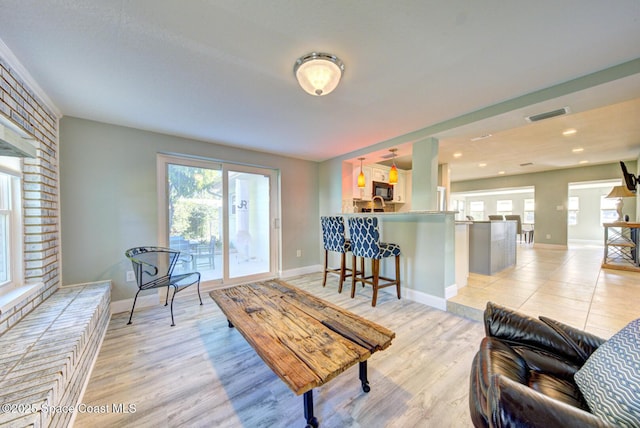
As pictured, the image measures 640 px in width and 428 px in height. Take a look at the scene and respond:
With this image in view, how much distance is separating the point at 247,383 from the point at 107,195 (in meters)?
2.73

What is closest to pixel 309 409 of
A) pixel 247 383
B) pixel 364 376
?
pixel 364 376

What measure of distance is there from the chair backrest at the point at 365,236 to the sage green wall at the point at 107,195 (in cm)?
250

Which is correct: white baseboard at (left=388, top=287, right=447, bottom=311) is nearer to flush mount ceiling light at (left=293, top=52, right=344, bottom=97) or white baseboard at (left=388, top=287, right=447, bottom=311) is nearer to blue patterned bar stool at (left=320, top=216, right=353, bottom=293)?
blue patterned bar stool at (left=320, top=216, right=353, bottom=293)

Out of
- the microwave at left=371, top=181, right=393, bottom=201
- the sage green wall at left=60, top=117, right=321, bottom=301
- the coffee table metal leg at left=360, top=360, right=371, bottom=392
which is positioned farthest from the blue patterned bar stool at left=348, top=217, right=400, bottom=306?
the sage green wall at left=60, top=117, right=321, bottom=301

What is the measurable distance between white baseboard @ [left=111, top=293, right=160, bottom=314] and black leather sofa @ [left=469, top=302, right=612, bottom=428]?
137 inches

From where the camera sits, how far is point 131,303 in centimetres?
288

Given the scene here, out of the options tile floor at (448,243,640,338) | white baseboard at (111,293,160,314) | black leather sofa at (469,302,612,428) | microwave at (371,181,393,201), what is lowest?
white baseboard at (111,293,160,314)

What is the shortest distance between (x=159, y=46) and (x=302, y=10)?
100cm

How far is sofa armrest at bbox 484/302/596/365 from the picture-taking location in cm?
115

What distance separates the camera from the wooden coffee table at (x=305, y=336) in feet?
3.74

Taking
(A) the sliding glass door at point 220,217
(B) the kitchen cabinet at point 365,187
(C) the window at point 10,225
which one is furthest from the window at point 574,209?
(C) the window at point 10,225

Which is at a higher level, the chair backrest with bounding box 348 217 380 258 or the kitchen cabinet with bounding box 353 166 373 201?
the kitchen cabinet with bounding box 353 166 373 201

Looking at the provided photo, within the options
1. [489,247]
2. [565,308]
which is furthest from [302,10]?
[489,247]

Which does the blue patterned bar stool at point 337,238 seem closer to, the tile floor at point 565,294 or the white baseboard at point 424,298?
the white baseboard at point 424,298
